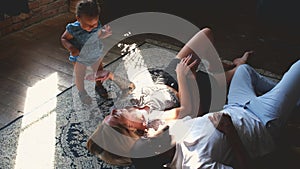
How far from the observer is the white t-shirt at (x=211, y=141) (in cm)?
137

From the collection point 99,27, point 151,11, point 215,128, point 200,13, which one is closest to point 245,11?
point 200,13

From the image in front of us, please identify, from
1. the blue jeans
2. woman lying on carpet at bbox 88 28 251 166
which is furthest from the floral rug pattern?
the blue jeans

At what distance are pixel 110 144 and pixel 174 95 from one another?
0.51 meters

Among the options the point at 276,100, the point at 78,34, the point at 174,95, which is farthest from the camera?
the point at 78,34

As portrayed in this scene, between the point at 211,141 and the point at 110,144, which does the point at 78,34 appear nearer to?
the point at 110,144

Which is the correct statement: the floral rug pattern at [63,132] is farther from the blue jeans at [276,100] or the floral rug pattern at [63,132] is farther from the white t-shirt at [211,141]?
the blue jeans at [276,100]

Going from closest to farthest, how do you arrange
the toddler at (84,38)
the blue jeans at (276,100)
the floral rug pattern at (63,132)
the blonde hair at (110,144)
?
the blonde hair at (110,144), the blue jeans at (276,100), the floral rug pattern at (63,132), the toddler at (84,38)

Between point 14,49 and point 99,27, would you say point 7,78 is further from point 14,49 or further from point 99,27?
point 99,27

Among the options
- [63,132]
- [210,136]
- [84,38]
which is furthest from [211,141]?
[84,38]

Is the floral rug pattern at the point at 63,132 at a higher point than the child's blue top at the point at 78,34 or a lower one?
lower

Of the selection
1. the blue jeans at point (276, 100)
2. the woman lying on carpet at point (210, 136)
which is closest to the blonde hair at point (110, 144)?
the woman lying on carpet at point (210, 136)

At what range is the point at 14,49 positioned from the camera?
8.84 feet

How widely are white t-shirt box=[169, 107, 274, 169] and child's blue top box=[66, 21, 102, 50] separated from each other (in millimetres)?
798

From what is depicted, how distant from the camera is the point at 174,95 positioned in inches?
68.9
